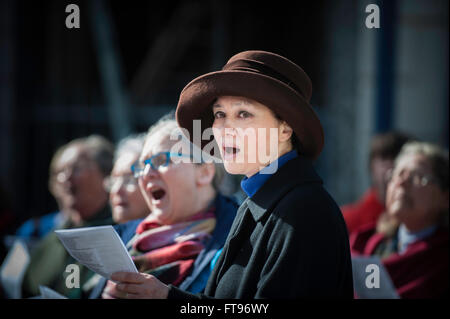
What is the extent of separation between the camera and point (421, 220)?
314 cm

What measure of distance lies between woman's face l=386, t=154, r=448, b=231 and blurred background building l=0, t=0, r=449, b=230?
2571mm

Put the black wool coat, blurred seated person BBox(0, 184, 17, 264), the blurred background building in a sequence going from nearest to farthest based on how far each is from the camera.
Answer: the black wool coat
blurred seated person BBox(0, 184, 17, 264)
the blurred background building

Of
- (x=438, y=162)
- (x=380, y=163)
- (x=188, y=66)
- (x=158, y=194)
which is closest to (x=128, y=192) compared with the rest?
(x=158, y=194)

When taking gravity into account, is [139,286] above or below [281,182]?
below

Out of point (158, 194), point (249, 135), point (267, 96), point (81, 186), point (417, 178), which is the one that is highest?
point (267, 96)

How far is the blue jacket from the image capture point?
215 centimetres

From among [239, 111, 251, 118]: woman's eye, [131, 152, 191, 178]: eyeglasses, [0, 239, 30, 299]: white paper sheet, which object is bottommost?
[0, 239, 30, 299]: white paper sheet

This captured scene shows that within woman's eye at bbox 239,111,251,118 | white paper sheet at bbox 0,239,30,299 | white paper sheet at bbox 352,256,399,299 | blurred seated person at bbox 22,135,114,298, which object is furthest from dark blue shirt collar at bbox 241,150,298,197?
blurred seated person at bbox 22,135,114,298

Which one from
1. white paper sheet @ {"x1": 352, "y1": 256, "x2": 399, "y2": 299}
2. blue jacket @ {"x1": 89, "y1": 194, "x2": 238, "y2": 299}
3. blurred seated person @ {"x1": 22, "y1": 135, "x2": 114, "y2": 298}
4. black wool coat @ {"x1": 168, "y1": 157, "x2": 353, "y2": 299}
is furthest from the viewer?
blurred seated person @ {"x1": 22, "y1": 135, "x2": 114, "y2": 298}

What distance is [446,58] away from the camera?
605 cm

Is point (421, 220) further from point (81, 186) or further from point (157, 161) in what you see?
point (81, 186)

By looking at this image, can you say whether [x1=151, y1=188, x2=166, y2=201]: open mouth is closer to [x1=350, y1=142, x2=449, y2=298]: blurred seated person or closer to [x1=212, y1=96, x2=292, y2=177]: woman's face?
[x1=212, y1=96, x2=292, y2=177]: woman's face

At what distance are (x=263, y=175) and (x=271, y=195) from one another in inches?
4.0

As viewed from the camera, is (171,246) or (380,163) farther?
(380,163)
